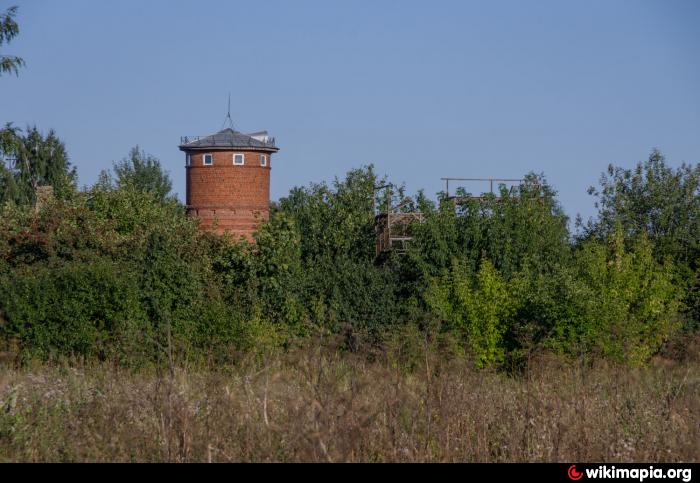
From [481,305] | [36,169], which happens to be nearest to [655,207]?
[481,305]

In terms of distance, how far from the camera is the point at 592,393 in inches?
353

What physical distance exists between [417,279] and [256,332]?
5261mm

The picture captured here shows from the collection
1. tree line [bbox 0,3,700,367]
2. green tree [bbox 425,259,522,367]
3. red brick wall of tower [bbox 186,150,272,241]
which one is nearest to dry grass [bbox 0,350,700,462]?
tree line [bbox 0,3,700,367]

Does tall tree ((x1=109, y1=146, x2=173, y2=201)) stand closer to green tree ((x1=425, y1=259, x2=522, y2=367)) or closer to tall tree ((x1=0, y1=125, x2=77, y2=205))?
tall tree ((x1=0, y1=125, x2=77, y2=205))

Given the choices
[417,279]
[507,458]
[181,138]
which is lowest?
[507,458]

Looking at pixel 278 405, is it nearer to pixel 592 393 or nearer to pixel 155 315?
pixel 592 393

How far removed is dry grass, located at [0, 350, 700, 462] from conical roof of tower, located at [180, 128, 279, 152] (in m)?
40.2

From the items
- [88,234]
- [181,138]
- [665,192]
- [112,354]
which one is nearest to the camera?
[112,354]

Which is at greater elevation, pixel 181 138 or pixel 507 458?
pixel 181 138
